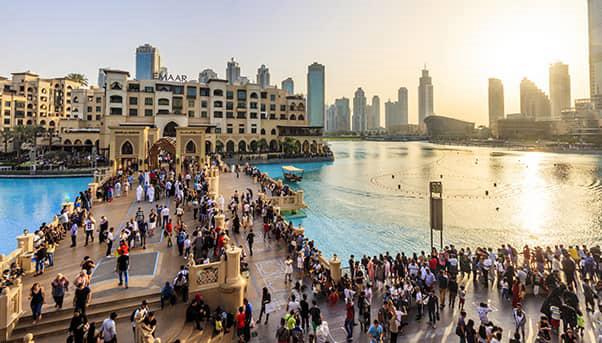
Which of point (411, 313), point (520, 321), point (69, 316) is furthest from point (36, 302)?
point (520, 321)

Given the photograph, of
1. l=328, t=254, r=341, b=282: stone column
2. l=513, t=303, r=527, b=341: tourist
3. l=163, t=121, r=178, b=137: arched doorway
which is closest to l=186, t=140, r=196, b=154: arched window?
l=328, t=254, r=341, b=282: stone column

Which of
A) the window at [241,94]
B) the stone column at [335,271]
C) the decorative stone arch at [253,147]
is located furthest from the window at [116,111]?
the stone column at [335,271]

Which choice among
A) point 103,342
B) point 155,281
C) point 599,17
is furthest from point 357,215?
point 599,17

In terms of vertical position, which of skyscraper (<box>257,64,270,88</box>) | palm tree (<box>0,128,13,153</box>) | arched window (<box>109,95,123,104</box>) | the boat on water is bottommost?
the boat on water

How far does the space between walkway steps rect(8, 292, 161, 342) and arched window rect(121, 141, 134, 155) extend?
2617cm

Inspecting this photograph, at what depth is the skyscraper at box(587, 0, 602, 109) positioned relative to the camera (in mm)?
181000

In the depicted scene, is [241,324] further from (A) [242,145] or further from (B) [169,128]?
(A) [242,145]

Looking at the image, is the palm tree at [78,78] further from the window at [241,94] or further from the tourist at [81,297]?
the tourist at [81,297]

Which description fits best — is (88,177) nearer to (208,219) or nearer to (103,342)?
(208,219)

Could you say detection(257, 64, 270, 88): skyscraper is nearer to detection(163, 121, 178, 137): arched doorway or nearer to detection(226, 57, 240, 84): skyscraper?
detection(226, 57, 240, 84): skyscraper

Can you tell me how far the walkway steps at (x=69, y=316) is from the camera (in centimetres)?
905

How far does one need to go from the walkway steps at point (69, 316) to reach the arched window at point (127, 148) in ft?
85.9

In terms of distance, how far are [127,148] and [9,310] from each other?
26.6 metres

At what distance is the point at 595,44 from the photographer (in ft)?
619
